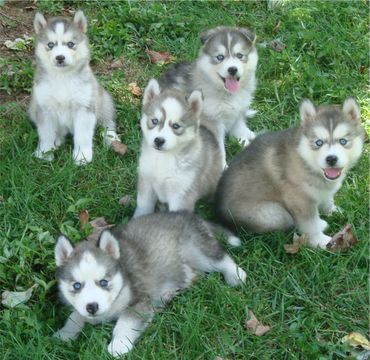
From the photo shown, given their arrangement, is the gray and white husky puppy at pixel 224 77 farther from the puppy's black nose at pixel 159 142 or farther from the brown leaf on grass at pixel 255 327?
the brown leaf on grass at pixel 255 327

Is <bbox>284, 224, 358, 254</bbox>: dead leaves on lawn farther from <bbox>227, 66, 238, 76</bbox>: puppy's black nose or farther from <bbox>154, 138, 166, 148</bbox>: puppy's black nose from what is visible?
<bbox>227, 66, 238, 76</bbox>: puppy's black nose

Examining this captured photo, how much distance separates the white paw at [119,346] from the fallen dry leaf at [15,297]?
0.77 m

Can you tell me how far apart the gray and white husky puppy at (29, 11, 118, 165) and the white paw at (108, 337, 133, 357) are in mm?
2400

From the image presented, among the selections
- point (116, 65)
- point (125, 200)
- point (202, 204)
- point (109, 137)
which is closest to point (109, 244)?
point (125, 200)

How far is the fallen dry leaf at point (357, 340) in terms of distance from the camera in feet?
14.6

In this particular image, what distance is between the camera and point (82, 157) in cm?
652

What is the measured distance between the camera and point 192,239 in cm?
521

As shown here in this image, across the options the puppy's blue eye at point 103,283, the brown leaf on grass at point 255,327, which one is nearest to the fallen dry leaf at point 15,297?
the puppy's blue eye at point 103,283

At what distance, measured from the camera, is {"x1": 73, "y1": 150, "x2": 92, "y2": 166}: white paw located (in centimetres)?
646

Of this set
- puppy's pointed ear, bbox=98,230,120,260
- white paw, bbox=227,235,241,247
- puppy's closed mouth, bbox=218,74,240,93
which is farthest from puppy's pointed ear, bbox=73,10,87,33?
puppy's pointed ear, bbox=98,230,120,260

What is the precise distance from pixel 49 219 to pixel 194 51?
11.1ft

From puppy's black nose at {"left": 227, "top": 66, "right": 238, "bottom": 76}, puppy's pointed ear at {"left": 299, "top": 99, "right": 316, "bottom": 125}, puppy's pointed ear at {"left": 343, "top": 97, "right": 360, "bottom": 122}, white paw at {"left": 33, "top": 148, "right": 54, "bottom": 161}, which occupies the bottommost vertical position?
white paw at {"left": 33, "top": 148, "right": 54, "bottom": 161}

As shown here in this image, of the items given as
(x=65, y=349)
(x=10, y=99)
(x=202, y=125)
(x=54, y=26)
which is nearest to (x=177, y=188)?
(x=202, y=125)

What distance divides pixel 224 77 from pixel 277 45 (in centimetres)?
192
